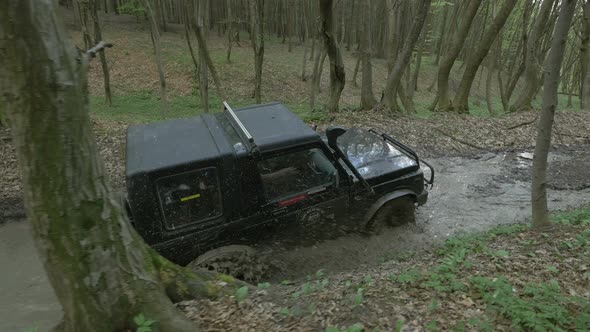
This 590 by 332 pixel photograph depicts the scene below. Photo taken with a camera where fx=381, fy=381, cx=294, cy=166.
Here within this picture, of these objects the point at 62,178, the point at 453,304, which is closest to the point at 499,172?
the point at 453,304

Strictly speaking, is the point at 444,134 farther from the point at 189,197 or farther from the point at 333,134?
the point at 189,197

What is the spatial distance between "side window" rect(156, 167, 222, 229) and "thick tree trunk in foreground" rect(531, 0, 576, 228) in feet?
12.6

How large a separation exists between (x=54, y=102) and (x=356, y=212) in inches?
165

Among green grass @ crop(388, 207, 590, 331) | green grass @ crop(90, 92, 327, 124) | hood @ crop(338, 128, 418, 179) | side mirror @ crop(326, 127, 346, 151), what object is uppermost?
side mirror @ crop(326, 127, 346, 151)

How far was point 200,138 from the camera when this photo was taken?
4.74 meters

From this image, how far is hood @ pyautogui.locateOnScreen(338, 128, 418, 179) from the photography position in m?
5.67

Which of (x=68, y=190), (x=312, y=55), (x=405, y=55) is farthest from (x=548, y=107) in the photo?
(x=312, y=55)

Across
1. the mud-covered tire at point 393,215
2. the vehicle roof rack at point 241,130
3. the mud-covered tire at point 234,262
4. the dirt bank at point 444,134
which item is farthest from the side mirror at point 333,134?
the dirt bank at point 444,134

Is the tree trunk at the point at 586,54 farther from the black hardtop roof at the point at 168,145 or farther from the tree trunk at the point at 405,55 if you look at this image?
the black hardtop roof at the point at 168,145

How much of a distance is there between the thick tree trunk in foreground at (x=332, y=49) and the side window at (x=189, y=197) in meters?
6.40

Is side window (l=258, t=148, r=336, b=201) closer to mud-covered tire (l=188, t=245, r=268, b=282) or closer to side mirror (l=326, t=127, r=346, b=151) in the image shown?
side mirror (l=326, t=127, r=346, b=151)

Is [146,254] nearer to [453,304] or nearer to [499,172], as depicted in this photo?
[453,304]

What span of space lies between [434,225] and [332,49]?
19.0 feet

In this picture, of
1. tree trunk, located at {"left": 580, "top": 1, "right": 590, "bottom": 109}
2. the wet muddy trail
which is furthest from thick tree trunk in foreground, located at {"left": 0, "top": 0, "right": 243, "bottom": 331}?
tree trunk, located at {"left": 580, "top": 1, "right": 590, "bottom": 109}
